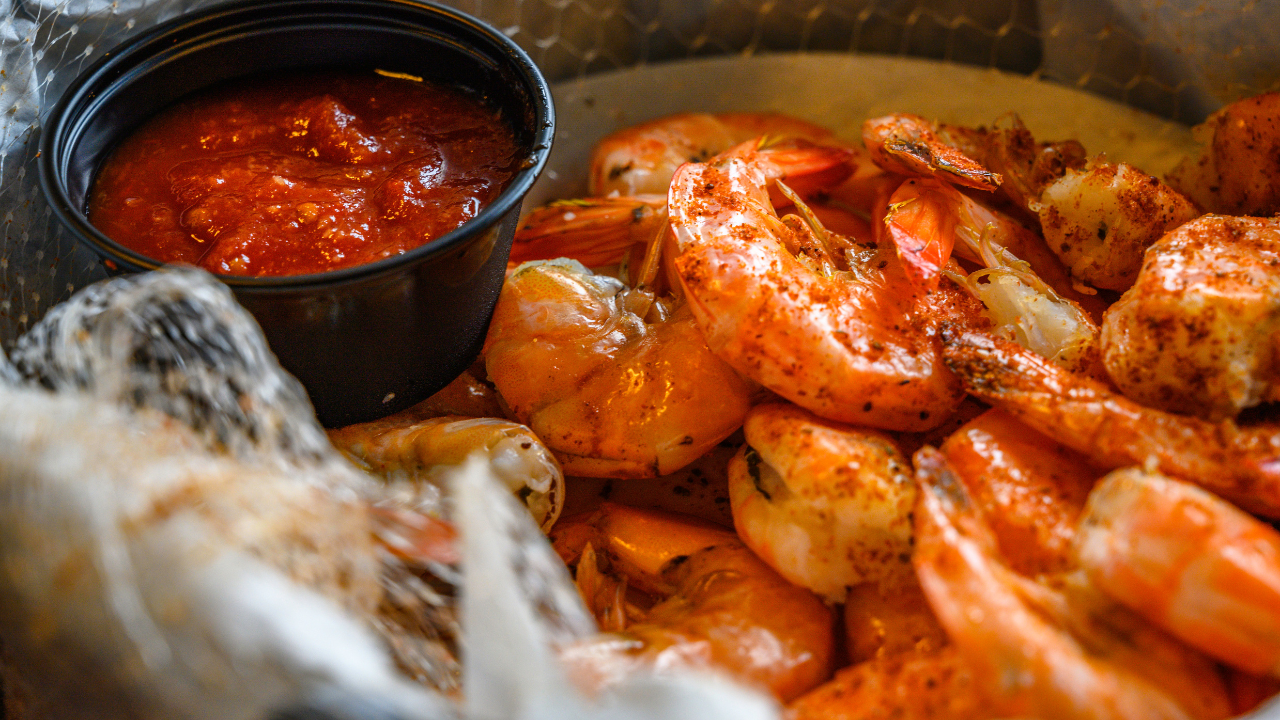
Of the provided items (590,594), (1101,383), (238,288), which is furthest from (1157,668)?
(238,288)

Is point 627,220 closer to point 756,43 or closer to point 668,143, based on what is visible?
point 668,143

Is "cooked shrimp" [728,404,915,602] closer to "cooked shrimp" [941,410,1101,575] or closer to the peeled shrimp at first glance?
"cooked shrimp" [941,410,1101,575]

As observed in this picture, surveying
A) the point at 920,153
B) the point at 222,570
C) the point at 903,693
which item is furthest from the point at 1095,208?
the point at 222,570

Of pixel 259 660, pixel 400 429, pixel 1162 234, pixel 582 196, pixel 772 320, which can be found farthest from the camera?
pixel 582 196

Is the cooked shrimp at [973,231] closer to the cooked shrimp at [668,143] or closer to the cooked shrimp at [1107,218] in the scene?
the cooked shrimp at [1107,218]

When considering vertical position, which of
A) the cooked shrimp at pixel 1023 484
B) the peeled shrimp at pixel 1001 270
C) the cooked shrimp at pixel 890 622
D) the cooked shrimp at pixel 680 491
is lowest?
the cooked shrimp at pixel 680 491

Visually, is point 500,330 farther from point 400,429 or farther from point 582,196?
point 582,196

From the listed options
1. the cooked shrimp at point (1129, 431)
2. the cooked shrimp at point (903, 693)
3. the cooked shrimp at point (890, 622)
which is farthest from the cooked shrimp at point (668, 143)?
the cooked shrimp at point (903, 693)
